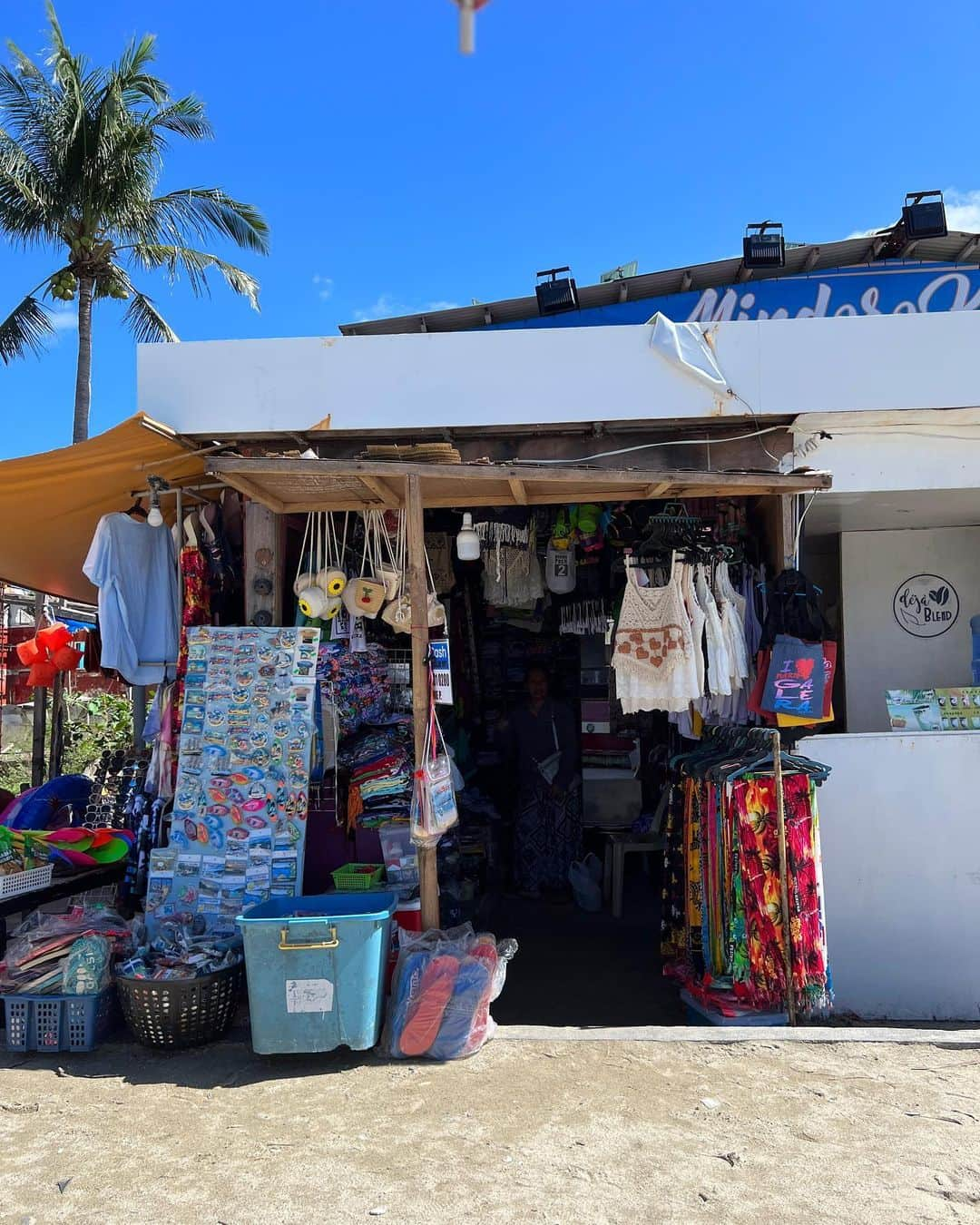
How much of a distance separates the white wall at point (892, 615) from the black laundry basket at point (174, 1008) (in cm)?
530

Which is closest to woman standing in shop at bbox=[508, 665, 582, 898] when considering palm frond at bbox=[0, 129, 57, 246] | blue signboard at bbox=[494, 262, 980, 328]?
blue signboard at bbox=[494, 262, 980, 328]

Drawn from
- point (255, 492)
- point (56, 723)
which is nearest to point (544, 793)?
point (255, 492)

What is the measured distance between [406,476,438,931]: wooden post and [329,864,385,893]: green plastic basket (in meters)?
0.55

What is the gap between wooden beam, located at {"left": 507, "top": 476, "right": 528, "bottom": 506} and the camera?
4.78m

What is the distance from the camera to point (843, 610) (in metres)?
7.45

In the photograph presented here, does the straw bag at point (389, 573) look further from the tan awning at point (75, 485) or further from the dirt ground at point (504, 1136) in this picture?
the dirt ground at point (504, 1136)

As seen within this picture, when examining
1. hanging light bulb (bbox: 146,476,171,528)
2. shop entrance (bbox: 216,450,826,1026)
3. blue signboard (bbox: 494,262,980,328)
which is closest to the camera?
shop entrance (bbox: 216,450,826,1026)

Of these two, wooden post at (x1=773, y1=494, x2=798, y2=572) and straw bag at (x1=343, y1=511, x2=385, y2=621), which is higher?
wooden post at (x1=773, y1=494, x2=798, y2=572)

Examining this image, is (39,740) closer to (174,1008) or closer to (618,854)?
(174,1008)

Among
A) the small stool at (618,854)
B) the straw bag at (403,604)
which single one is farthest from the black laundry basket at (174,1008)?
the small stool at (618,854)

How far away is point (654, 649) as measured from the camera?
17.4 ft

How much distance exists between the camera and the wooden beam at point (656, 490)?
499 cm

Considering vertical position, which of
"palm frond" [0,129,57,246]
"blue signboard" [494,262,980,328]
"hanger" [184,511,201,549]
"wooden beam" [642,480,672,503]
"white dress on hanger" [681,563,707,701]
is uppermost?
"palm frond" [0,129,57,246]

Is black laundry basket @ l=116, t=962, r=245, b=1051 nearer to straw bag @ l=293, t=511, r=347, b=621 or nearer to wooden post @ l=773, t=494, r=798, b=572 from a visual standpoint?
straw bag @ l=293, t=511, r=347, b=621
